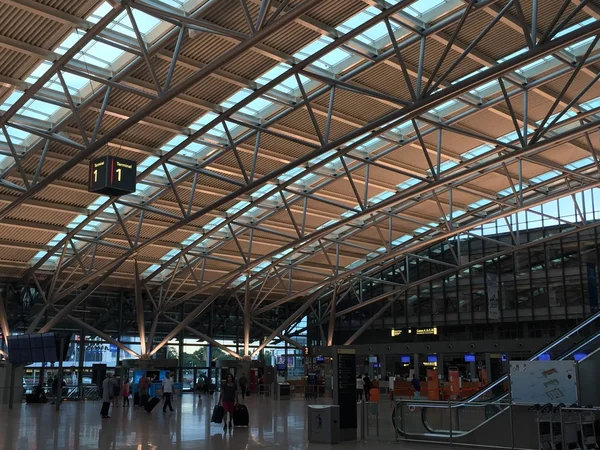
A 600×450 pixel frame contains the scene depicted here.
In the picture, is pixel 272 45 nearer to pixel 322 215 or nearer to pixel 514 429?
pixel 514 429

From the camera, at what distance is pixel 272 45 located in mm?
21469

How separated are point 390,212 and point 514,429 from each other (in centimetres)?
2587

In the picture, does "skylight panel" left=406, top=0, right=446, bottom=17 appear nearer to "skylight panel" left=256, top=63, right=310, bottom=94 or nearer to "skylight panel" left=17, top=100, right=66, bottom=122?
"skylight panel" left=256, top=63, right=310, bottom=94

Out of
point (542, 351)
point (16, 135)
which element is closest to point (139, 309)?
point (16, 135)

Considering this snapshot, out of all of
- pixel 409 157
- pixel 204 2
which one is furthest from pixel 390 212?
pixel 204 2

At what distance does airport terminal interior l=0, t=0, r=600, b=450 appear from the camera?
17.3m

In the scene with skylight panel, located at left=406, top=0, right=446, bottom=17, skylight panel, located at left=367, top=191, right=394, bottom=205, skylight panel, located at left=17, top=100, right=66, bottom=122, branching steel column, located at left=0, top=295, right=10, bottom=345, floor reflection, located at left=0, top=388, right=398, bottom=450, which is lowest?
floor reflection, located at left=0, top=388, right=398, bottom=450

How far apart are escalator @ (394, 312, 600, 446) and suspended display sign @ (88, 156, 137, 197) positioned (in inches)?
348

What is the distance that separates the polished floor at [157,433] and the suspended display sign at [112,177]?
620cm

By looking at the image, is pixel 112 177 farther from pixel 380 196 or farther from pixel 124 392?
pixel 380 196

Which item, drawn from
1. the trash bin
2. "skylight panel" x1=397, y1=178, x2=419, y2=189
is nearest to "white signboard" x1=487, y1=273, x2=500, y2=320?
"skylight panel" x1=397, y1=178, x2=419, y2=189

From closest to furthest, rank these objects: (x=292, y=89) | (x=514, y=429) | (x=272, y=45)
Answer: (x=514, y=429) → (x=272, y=45) → (x=292, y=89)

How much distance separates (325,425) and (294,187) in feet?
64.6

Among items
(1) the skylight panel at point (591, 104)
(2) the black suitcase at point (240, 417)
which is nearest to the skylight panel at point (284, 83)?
(2) the black suitcase at point (240, 417)
